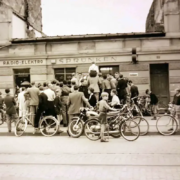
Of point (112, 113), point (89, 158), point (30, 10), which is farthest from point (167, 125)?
point (30, 10)

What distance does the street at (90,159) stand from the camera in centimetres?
784

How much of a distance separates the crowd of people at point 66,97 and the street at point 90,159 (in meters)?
1.56

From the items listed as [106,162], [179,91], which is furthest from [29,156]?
[179,91]

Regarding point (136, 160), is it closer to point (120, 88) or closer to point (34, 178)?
point (34, 178)

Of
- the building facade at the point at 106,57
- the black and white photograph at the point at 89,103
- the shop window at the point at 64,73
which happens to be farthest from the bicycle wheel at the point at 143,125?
the shop window at the point at 64,73

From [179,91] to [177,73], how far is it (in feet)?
22.0

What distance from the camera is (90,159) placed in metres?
9.53

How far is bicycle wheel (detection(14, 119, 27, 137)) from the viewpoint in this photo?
47.9ft

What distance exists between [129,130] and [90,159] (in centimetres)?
347

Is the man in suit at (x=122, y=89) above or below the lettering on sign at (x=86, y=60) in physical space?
below

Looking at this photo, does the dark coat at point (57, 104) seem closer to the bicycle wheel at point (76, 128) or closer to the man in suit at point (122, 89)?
the bicycle wheel at point (76, 128)

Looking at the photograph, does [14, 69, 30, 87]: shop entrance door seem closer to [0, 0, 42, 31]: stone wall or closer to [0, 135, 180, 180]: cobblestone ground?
[0, 0, 42, 31]: stone wall

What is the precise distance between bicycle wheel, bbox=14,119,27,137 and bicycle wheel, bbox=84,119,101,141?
2.90m

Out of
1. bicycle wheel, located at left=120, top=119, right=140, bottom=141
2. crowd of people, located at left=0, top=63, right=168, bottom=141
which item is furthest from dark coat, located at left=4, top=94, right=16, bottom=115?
bicycle wheel, located at left=120, top=119, right=140, bottom=141
